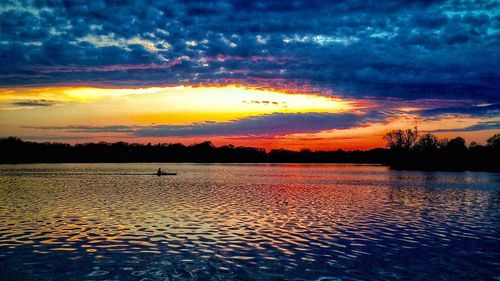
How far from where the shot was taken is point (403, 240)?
2670 cm

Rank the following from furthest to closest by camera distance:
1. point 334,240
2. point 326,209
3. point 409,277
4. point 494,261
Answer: point 326,209 < point 334,240 < point 494,261 < point 409,277

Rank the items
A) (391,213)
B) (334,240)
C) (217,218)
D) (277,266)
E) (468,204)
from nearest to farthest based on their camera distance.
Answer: (277,266), (334,240), (217,218), (391,213), (468,204)

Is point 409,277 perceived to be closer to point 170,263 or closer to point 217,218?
point 170,263

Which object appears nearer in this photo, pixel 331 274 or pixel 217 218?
pixel 331 274

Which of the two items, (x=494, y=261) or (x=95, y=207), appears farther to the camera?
(x=95, y=207)

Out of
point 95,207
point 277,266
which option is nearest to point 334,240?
point 277,266

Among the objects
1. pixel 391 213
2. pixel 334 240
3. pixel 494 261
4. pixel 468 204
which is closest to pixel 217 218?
pixel 334 240

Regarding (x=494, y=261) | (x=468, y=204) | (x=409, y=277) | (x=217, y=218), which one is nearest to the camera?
(x=409, y=277)

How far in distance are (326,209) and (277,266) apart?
78.5 feet

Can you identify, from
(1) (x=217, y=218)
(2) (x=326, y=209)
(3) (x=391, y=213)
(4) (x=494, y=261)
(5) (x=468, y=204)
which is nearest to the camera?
(4) (x=494, y=261)

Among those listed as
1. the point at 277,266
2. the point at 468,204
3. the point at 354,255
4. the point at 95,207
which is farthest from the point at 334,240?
the point at 468,204

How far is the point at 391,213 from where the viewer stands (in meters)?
39.8

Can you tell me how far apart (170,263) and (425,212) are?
1136 inches

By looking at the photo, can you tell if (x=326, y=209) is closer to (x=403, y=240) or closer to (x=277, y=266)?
(x=403, y=240)
